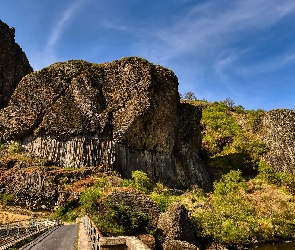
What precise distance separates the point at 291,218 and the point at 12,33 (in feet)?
223

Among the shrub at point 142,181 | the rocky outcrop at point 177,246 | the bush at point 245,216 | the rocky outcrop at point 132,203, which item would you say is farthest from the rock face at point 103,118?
the rocky outcrop at point 177,246

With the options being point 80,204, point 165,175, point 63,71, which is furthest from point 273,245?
point 63,71

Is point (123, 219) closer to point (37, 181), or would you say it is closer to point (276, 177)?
point (37, 181)

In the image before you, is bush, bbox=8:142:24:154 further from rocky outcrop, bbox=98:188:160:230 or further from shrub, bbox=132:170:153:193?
rocky outcrop, bbox=98:188:160:230

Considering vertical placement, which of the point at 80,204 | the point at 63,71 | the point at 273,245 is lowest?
the point at 273,245

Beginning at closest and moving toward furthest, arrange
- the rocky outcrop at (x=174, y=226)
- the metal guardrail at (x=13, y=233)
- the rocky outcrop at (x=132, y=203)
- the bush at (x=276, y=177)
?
the metal guardrail at (x=13, y=233)
the rocky outcrop at (x=174, y=226)
the rocky outcrop at (x=132, y=203)
the bush at (x=276, y=177)

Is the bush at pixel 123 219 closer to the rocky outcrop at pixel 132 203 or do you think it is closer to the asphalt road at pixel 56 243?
the rocky outcrop at pixel 132 203

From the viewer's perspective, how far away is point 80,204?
38.9 metres

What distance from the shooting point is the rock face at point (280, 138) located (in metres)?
68.9

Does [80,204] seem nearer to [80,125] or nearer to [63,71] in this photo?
[80,125]

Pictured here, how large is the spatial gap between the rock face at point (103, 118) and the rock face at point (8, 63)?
17.5 metres

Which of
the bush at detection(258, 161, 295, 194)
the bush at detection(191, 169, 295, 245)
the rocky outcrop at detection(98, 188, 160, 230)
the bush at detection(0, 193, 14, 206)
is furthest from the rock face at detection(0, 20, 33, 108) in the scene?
the bush at detection(258, 161, 295, 194)

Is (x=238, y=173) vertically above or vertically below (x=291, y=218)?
above

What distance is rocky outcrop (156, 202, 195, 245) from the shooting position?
2675 centimetres
